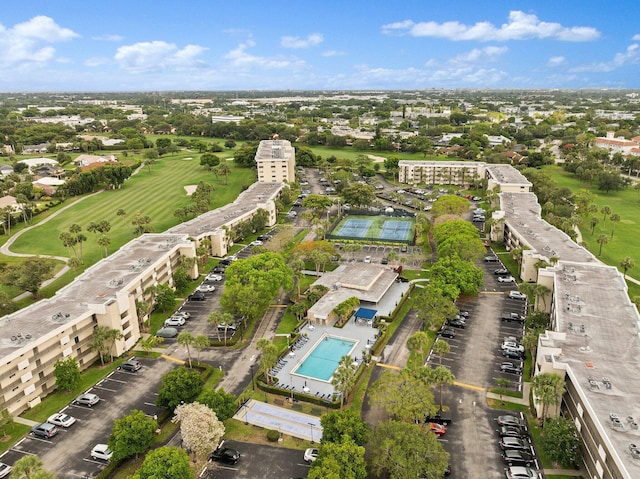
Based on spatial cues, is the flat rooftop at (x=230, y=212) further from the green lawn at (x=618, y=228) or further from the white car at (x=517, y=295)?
the green lawn at (x=618, y=228)

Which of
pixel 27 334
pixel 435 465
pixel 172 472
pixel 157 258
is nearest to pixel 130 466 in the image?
pixel 172 472

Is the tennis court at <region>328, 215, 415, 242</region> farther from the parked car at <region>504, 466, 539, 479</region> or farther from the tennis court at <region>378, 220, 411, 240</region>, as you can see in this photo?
the parked car at <region>504, 466, 539, 479</region>

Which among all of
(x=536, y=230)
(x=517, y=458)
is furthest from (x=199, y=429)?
(x=536, y=230)

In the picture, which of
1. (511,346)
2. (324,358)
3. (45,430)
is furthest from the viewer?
(511,346)

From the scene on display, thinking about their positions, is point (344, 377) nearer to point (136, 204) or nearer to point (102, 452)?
point (102, 452)

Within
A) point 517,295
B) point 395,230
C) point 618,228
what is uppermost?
point 618,228

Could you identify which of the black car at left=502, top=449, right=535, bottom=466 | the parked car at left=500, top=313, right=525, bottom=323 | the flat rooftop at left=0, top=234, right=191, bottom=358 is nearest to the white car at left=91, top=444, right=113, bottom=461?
the flat rooftop at left=0, top=234, right=191, bottom=358
